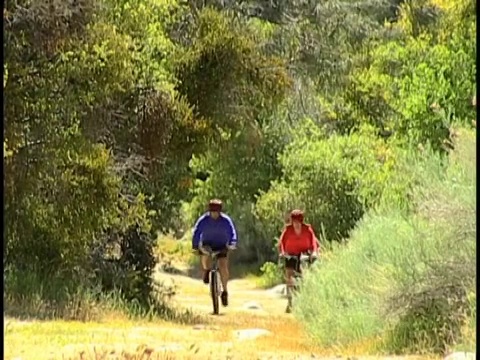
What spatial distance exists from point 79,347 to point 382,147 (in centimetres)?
1308

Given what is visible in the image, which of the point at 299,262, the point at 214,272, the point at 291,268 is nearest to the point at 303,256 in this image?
the point at 299,262

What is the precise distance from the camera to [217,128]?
48.5 feet

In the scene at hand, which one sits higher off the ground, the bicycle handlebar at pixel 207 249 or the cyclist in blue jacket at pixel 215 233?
the cyclist in blue jacket at pixel 215 233

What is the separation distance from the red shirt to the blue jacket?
2.66 ft

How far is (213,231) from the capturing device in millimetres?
12094

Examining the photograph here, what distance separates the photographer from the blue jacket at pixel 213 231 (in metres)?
12.1

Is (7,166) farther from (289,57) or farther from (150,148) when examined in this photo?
(289,57)

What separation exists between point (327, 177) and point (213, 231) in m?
8.83

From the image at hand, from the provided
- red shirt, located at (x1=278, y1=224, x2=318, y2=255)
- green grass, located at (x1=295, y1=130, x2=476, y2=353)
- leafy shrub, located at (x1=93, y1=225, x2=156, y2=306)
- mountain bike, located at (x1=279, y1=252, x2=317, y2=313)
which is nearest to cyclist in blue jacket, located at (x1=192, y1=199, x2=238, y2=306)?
red shirt, located at (x1=278, y1=224, x2=318, y2=255)

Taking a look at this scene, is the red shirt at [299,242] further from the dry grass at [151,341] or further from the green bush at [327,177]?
the green bush at [327,177]

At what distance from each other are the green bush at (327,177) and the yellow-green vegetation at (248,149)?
0.15 feet

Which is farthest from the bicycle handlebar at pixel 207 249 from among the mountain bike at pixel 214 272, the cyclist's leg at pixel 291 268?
the cyclist's leg at pixel 291 268

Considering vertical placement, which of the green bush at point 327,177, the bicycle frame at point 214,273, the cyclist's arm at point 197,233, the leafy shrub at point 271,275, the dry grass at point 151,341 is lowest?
the dry grass at point 151,341

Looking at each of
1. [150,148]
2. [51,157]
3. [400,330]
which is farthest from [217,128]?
[400,330]
